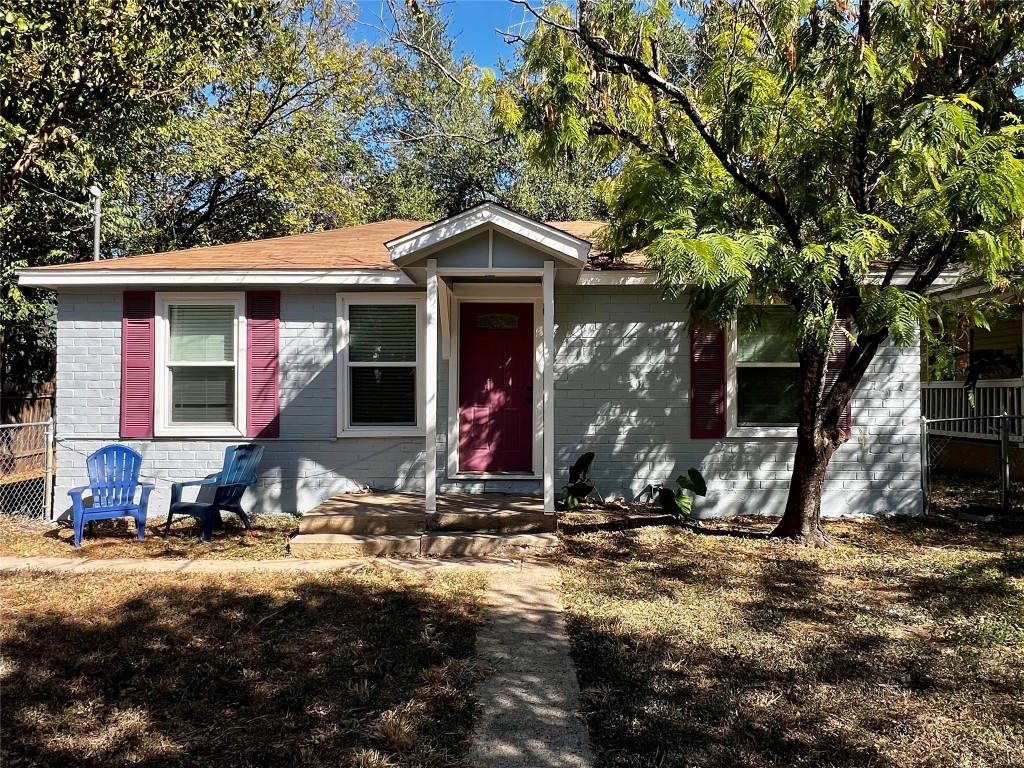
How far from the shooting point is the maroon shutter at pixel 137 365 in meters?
7.58

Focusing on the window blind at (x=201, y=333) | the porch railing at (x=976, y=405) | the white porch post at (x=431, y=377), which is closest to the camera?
the white porch post at (x=431, y=377)

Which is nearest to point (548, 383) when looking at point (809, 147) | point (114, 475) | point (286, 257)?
point (809, 147)

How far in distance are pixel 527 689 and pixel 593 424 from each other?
15.0 ft

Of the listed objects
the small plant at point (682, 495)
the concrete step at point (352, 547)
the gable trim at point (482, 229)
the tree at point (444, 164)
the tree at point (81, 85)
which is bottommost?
the concrete step at point (352, 547)

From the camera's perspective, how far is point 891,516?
7652 millimetres

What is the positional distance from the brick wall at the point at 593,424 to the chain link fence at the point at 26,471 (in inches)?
20.2

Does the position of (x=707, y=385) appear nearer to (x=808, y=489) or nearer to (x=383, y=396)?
(x=808, y=489)

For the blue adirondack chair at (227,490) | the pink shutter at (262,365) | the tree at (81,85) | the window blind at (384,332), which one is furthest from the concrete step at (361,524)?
the tree at (81,85)

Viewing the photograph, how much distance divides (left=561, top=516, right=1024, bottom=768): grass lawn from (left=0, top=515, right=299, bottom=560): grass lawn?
122 inches

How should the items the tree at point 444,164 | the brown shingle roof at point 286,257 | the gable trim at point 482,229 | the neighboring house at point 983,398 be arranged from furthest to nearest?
the tree at point 444,164, the neighboring house at point 983,398, the brown shingle roof at point 286,257, the gable trim at point 482,229

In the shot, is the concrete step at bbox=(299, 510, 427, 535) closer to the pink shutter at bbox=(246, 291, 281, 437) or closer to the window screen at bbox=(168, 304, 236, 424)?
the pink shutter at bbox=(246, 291, 281, 437)

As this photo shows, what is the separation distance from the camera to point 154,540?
6789mm

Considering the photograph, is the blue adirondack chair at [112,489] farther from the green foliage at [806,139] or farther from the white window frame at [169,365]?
the green foliage at [806,139]

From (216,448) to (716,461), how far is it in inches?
231
